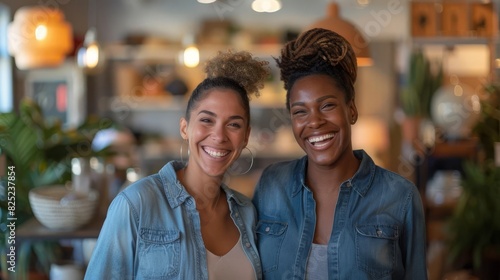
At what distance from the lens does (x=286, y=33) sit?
5430 mm

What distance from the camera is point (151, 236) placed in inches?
65.0

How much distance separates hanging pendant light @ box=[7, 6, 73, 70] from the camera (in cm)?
345

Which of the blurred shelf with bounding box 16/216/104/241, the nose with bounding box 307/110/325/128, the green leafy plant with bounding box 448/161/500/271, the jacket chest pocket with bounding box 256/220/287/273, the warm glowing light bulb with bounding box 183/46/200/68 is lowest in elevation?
the green leafy plant with bounding box 448/161/500/271

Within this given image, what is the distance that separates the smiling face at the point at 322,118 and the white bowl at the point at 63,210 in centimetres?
111

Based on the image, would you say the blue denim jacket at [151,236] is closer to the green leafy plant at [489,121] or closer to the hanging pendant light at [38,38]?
the hanging pendant light at [38,38]

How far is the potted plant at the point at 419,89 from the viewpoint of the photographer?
15.7 feet

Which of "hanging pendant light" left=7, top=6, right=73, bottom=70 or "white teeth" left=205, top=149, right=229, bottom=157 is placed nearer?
"white teeth" left=205, top=149, right=229, bottom=157

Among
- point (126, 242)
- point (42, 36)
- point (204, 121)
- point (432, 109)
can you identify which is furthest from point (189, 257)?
point (432, 109)

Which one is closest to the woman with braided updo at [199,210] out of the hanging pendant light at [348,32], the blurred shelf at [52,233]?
the hanging pendant light at [348,32]

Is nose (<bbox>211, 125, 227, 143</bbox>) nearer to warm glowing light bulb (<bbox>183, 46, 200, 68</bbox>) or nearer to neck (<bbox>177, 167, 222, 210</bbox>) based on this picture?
neck (<bbox>177, 167, 222, 210</bbox>)

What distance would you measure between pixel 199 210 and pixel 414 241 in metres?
0.57

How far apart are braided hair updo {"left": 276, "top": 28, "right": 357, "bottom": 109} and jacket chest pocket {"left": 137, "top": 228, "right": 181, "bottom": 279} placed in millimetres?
520

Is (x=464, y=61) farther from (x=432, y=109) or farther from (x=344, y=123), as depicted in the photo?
(x=344, y=123)

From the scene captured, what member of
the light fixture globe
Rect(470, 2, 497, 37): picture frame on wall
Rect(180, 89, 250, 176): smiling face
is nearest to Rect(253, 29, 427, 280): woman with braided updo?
Rect(180, 89, 250, 176): smiling face
